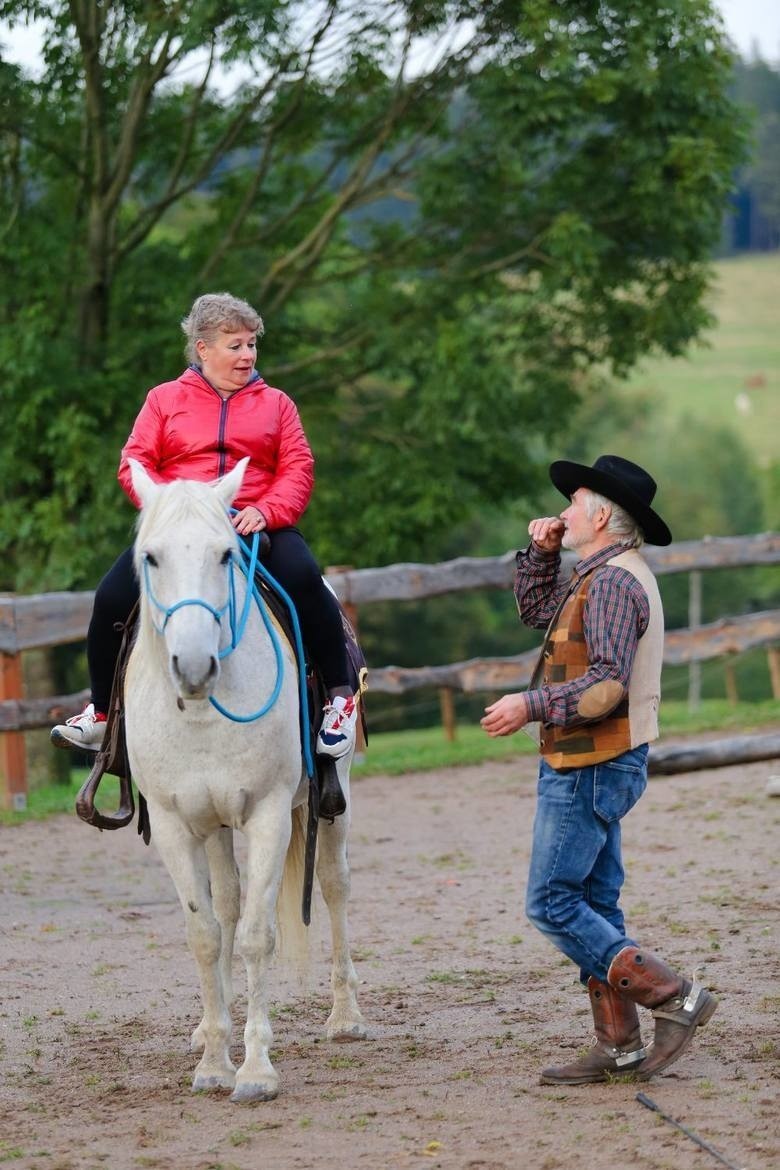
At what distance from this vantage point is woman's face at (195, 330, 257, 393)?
504 centimetres

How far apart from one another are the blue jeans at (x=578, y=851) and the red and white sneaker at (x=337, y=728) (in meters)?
0.91

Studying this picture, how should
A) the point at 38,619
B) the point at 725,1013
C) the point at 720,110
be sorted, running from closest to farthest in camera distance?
the point at 725,1013 < the point at 38,619 < the point at 720,110

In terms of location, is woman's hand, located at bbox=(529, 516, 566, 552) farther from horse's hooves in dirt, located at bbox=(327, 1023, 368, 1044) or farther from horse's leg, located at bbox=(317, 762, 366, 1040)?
horse's hooves in dirt, located at bbox=(327, 1023, 368, 1044)

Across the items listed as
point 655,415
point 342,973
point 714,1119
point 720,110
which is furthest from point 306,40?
point 655,415

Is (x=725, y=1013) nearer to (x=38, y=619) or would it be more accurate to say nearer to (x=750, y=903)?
(x=750, y=903)

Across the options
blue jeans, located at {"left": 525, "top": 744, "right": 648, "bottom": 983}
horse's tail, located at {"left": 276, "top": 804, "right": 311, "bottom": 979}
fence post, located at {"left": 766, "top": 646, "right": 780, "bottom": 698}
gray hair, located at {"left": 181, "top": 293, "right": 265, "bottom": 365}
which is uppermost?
gray hair, located at {"left": 181, "top": 293, "right": 265, "bottom": 365}

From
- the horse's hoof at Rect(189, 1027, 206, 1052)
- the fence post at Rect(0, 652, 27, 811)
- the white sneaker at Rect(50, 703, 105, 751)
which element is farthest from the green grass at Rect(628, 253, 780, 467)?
the horse's hoof at Rect(189, 1027, 206, 1052)

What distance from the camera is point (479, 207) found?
14328 millimetres

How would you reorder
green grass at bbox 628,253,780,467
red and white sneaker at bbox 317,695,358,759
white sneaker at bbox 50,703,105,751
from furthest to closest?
green grass at bbox 628,253,780,467
white sneaker at bbox 50,703,105,751
red and white sneaker at bbox 317,695,358,759

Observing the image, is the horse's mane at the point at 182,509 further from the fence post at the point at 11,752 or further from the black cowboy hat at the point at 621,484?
the fence post at the point at 11,752

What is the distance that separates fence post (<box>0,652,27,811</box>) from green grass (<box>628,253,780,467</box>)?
67.2 meters

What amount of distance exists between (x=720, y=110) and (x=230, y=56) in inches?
173

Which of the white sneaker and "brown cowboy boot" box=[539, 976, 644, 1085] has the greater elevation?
the white sneaker

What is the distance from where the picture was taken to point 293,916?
532 centimetres
